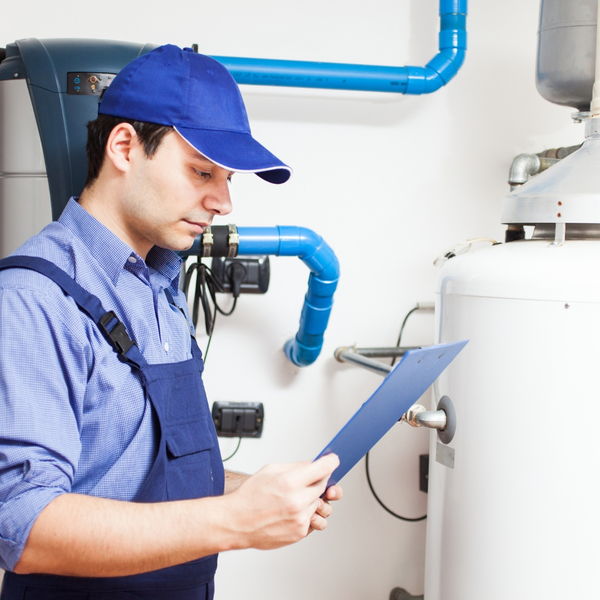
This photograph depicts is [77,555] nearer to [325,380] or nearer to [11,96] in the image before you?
[11,96]

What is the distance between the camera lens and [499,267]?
0.94 meters

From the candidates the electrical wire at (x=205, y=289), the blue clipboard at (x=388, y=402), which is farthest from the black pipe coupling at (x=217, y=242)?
the blue clipboard at (x=388, y=402)

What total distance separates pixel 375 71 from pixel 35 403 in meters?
1.13

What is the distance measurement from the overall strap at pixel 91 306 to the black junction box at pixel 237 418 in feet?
2.74

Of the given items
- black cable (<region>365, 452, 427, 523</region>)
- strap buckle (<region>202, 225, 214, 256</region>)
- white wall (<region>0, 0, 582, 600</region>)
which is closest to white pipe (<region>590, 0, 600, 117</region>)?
white wall (<region>0, 0, 582, 600</region>)

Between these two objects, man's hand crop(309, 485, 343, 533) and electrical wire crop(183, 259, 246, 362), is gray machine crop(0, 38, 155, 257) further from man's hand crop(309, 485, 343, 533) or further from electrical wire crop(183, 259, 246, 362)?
man's hand crop(309, 485, 343, 533)

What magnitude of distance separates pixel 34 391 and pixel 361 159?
1.14 metres

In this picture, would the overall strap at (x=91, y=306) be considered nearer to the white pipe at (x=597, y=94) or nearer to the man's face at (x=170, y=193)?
the man's face at (x=170, y=193)

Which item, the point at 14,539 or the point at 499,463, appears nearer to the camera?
the point at 14,539

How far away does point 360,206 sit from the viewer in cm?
158

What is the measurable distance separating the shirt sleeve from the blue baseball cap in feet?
0.80

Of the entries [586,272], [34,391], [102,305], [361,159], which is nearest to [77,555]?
[34,391]

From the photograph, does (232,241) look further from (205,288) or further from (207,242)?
(205,288)

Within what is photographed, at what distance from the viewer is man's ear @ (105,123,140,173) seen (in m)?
0.76
